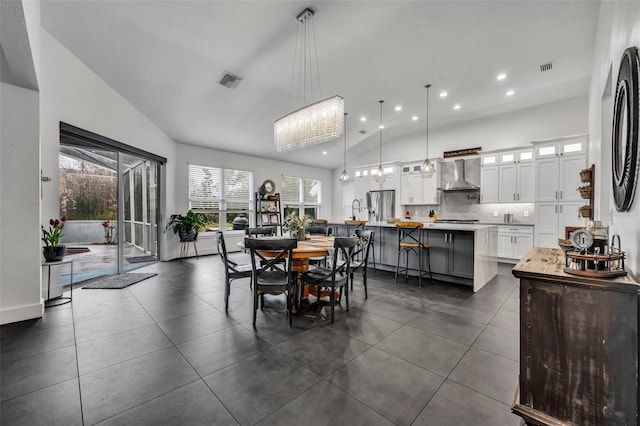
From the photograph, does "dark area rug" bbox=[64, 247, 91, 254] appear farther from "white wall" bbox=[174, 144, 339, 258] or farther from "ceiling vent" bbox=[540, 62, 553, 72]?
"ceiling vent" bbox=[540, 62, 553, 72]

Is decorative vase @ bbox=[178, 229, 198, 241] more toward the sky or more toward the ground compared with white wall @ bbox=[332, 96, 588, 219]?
more toward the ground

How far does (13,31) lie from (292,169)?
6951 mm

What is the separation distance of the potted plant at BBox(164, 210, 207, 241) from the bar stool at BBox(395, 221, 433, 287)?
4559 millimetres

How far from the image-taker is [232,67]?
13.4 ft

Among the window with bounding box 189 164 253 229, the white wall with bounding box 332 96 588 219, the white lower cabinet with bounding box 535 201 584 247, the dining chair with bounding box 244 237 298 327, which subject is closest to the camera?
the dining chair with bounding box 244 237 298 327

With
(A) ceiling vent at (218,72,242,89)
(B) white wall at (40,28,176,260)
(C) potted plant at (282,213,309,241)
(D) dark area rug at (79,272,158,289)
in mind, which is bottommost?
(D) dark area rug at (79,272,158,289)

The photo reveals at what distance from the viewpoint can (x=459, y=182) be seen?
668 centimetres

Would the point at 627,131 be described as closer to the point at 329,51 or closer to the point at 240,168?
the point at 329,51

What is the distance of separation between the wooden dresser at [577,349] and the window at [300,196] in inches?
295

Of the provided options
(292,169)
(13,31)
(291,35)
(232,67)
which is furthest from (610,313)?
(292,169)

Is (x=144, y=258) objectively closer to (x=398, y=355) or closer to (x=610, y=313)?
(x=398, y=355)

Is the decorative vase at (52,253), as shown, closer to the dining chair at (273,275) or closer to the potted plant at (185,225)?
the dining chair at (273,275)

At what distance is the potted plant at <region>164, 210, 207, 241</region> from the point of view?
5.86 meters

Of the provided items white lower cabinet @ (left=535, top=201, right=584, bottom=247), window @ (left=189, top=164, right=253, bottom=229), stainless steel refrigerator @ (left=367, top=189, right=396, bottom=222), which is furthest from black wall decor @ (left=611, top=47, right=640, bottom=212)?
window @ (left=189, top=164, right=253, bottom=229)
